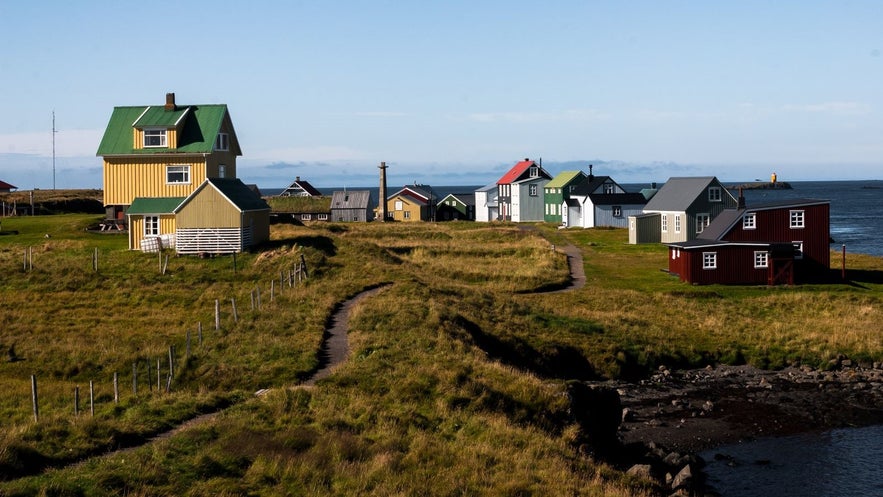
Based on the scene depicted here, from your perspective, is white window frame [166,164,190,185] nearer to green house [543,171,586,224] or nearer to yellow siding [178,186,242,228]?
yellow siding [178,186,242,228]

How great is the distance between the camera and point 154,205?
52625 millimetres

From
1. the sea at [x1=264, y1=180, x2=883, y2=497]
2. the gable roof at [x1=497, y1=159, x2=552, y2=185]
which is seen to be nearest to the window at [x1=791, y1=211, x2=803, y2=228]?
the sea at [x1=264, y1=180, x2=883, y2=497]

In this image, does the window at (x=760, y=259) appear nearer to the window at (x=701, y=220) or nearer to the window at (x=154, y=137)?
the window at (x=701, y=220)

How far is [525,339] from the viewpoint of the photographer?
1484 inches

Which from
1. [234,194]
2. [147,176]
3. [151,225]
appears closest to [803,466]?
[234,194]

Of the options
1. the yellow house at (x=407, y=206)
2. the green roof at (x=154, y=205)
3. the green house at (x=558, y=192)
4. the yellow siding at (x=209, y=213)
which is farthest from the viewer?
the yellow house at (x=407, y=206)

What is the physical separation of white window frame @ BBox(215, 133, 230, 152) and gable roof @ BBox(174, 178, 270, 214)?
3.95m

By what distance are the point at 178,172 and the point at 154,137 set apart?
8.43 feet

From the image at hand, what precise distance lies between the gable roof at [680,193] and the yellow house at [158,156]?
3547 centimetres

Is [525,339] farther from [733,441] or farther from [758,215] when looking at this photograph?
[758,215]

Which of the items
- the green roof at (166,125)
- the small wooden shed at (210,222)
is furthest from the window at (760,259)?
the green roof at (166,125)

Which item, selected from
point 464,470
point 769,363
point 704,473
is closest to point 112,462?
point 464,470

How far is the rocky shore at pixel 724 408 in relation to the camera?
86.5 feet

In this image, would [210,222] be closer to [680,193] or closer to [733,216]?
[733,216]
